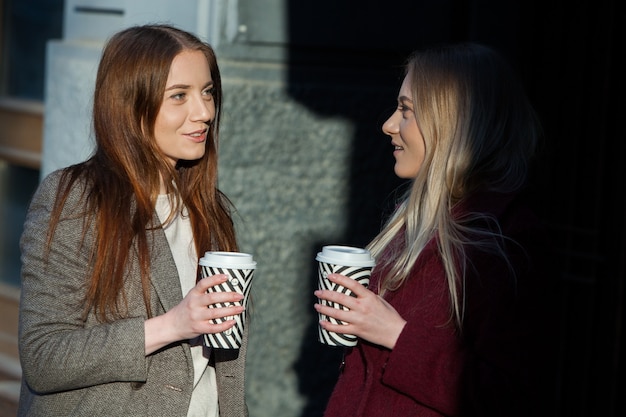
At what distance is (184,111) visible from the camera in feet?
9.80

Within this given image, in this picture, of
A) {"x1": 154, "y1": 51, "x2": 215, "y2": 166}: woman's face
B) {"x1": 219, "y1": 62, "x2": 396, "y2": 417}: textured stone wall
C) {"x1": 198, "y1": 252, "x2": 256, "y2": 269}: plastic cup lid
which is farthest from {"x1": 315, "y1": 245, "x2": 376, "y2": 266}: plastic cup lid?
{"x1": 219, "y1": 62, "x2": 396, "y2": 417}: textured stone wall

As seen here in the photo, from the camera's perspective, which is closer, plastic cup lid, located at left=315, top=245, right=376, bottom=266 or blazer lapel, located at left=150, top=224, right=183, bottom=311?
plastic cup lid, located at left=315, top=245, right=376, bottom=266

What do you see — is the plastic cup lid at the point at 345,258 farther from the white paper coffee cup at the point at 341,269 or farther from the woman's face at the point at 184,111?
the woman's face at the point at 184,111

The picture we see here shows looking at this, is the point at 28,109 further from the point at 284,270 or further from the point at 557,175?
the point at 557,175

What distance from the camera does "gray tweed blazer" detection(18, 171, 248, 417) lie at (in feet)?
8.78

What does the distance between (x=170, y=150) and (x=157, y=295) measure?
43 cm

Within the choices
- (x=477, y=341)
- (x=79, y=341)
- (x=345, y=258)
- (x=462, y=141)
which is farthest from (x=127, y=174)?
(x=477, y=341)

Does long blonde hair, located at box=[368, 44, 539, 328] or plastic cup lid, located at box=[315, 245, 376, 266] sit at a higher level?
long blonde hair, located at box=[368, 44, 539, 328]

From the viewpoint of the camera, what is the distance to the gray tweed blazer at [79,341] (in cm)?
268

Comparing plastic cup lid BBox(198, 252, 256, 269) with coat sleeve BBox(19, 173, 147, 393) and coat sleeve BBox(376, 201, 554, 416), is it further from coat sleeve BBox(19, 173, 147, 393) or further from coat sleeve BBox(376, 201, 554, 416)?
coat sleeve BBox(376, 201, 554, 416)

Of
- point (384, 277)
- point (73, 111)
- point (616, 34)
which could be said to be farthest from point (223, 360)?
point (616, 34)

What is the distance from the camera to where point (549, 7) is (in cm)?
527

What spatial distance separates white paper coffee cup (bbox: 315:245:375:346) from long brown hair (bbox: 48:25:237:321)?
0.49m

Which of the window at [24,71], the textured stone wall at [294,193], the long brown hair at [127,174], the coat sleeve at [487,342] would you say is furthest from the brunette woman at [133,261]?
the window at [24,71]
